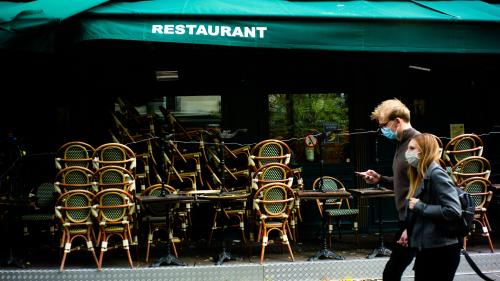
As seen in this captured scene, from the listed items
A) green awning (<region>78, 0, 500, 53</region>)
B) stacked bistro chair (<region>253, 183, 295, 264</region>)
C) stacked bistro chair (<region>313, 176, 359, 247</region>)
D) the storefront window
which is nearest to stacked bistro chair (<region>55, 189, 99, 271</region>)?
green awning (<region>78, 0, 500, 53</region>)

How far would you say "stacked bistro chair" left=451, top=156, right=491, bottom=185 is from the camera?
8016 mm

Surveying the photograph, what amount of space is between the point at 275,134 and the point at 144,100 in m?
2.35

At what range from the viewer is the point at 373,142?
10.2m

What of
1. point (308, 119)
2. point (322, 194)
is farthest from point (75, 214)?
point (308, 119)

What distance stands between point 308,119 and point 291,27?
309cm

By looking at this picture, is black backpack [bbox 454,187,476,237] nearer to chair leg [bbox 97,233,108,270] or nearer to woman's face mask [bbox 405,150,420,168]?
woman's face mask [bbox 405,150,420,168]

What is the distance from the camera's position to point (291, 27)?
747cm

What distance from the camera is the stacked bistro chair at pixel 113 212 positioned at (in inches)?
292

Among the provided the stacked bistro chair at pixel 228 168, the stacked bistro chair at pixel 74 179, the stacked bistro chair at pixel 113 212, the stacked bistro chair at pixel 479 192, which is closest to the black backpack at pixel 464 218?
the stacked bistro chair at pixel 479 192

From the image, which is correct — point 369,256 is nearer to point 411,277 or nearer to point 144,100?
point 411,277

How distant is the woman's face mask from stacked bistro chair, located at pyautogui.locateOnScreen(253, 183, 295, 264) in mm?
3013

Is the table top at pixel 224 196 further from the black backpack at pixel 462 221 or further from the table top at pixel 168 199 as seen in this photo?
the black backpack at pixel 462 221

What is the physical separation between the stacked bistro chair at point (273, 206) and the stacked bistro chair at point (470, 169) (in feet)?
7.49

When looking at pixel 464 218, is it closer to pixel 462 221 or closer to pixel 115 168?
pixel 462 221
